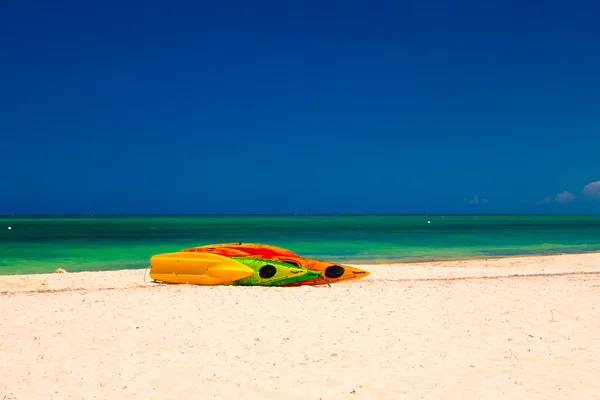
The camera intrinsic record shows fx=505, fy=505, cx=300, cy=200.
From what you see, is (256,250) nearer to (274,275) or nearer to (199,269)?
(274,275)

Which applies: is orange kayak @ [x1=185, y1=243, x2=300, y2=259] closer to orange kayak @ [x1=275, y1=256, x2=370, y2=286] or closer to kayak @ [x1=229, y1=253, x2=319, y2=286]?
orange kayak @ [x1=275, y1=256, x2=370, y2=286]

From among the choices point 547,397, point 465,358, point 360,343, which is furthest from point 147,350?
point 547,397

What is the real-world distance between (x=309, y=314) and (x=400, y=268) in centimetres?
1014

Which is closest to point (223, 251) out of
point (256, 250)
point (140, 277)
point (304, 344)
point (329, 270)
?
point (256, 250)

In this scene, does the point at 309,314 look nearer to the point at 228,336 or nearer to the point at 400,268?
the point at 228,336

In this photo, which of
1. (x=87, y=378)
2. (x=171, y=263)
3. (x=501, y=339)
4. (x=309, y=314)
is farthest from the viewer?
(x=171, y=263)

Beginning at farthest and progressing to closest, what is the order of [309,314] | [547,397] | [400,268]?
1. [400,268]
2. [309,314]
3. [547,397]

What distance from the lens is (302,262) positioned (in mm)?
13320

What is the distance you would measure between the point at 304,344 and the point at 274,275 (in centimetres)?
566

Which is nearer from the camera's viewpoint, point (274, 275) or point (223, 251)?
point (274, 275)

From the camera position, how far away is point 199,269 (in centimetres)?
1270

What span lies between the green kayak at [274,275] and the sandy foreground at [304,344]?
112cm

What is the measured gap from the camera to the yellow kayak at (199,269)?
12.4 meters

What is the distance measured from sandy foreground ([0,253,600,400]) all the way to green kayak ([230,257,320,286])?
1117 millimetres
